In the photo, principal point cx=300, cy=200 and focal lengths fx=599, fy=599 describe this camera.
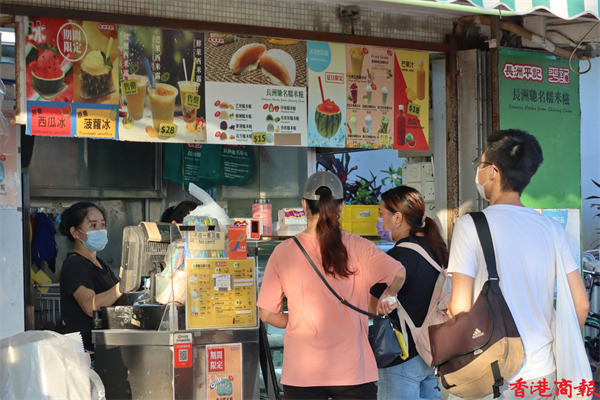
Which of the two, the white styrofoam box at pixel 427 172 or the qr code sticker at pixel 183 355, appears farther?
the white styrofoam box at pixel 427 172

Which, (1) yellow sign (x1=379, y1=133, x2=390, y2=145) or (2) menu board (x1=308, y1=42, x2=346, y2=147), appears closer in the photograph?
(2) menu board (x1=308, y1=42, x2=346, y2=147)

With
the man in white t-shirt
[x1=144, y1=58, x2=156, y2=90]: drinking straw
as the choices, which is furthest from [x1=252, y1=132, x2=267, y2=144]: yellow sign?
the man in white t-shirt

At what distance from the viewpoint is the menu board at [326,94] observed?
4.80 meters

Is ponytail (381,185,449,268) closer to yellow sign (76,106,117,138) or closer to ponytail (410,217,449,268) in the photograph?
ponytail (410,217,449,268)

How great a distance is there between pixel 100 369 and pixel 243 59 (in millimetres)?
2492

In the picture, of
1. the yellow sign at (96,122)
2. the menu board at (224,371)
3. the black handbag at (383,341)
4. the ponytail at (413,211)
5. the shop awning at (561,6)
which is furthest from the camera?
the yellow sign at (96,122)

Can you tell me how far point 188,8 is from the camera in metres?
4.48

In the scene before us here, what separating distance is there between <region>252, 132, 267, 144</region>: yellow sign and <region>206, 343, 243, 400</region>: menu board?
5.78 feet

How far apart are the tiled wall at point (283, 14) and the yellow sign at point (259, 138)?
865mm

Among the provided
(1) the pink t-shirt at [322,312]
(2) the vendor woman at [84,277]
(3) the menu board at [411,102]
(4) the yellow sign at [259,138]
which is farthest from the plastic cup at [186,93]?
(1) the pink t-shirt at [322,312]

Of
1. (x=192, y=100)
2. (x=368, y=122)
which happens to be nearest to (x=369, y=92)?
(x=368, y=122)

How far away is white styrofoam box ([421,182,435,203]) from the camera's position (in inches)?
216

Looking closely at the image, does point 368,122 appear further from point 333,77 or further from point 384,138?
point 333,77

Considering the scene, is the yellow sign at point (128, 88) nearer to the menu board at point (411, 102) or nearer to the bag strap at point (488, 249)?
the menu board at point (411, 102)
